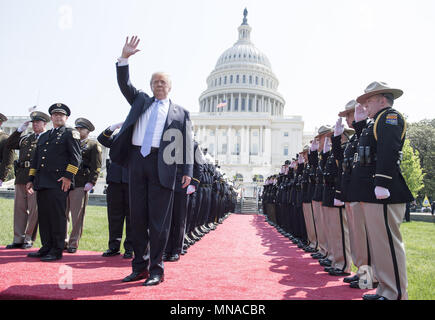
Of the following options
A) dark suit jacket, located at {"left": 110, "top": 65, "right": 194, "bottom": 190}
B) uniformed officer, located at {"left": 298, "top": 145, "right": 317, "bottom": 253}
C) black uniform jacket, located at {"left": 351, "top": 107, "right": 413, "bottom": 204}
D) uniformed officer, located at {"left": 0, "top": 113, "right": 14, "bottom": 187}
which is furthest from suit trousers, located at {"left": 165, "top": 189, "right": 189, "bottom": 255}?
uniformed officer, located at {"left": 0, "top": 113, "right": 14, "bottom": 187}

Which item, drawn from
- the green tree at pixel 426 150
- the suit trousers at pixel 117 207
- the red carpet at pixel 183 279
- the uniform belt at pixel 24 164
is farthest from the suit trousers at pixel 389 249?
the green tree at pixel 426 150

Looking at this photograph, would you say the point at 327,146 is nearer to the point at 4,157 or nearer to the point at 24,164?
the point at 24,164

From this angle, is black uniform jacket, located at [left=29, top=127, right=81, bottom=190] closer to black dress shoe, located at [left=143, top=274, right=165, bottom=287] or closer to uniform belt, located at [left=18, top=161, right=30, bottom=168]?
uniform belt, located at [left=18, top=161, right=30, bottom=168]

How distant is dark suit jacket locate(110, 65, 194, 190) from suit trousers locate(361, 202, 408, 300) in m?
2.25

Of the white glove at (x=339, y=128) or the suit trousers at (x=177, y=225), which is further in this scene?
the suit trousers at (x=177, y=225)

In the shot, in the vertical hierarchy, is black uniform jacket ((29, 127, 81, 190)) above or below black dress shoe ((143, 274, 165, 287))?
above

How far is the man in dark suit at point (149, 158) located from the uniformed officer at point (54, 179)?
192 cm

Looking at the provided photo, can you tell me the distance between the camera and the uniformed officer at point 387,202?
3791mm

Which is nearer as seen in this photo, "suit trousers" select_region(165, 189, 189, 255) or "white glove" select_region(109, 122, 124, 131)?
"white glove" select_region(109, 122, 124, 131)

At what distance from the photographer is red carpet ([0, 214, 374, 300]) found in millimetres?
3580

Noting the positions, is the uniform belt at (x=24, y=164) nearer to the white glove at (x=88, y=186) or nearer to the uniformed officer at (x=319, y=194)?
the white glove at (x=88, y=186)

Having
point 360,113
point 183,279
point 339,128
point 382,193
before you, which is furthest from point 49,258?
point 360,113
